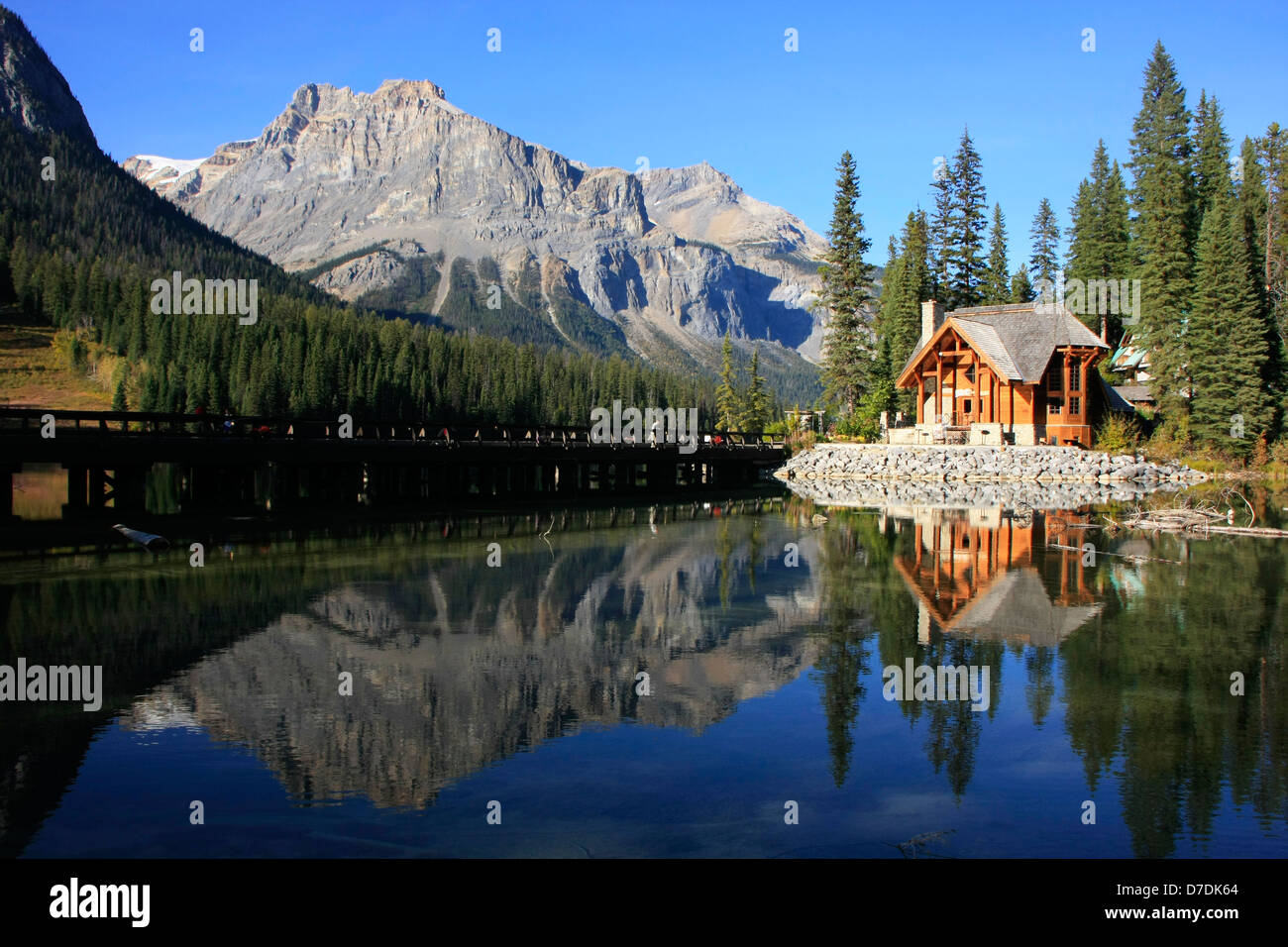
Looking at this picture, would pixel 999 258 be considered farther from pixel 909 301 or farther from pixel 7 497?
pixel 7 497

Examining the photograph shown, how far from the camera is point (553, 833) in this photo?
900cm

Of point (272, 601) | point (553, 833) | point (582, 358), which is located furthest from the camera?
point (582, 358)

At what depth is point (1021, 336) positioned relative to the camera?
61.4m

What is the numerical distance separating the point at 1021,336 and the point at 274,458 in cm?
4503

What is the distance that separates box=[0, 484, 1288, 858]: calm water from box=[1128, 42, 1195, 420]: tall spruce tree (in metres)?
41.3

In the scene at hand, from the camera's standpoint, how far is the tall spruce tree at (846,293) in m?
74.3

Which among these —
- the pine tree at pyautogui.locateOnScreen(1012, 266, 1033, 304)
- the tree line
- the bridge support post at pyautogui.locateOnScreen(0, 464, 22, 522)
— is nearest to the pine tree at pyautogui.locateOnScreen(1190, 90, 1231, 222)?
the tree line

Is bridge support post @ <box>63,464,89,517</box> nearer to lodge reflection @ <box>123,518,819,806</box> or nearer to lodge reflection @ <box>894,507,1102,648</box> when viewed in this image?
lodge reflection @ <box>123,518,819,806</box>

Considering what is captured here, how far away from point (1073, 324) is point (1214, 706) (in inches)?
2100

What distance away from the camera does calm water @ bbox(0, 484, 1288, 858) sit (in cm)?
912

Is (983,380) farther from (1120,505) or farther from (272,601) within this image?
(272,601)

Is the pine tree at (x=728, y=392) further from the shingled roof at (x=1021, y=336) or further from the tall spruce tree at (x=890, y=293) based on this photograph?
the shingled roof at (x=1021, y=336)
